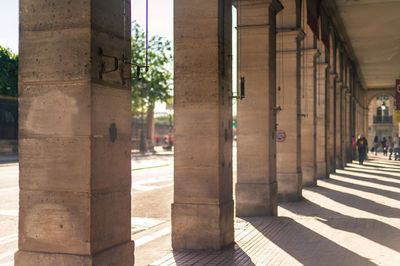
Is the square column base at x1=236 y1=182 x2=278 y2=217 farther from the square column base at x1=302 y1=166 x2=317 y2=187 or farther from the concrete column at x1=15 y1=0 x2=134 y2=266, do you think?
the square column base at x1=302 y1=166 x2=317 y2=187

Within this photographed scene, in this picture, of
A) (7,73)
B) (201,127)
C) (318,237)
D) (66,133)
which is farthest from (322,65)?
(7,73)

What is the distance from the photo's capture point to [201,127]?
8.25 meters

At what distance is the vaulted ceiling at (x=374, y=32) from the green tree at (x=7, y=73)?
2549 cm

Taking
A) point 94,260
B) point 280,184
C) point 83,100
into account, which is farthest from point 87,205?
point 280,184

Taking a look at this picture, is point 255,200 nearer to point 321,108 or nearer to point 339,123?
point 321,108

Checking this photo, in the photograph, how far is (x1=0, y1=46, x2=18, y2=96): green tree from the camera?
39.4 metres

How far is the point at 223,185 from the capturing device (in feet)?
27.3

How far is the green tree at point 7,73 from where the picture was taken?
3938 centimetres

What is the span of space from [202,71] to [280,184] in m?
7.05

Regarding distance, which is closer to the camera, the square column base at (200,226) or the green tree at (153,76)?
the square column base at (200,226)

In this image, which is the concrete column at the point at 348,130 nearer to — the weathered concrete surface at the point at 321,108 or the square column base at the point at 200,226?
the weathered concrete surface at the point at 321,108

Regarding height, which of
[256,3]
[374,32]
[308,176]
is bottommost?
[308,176]

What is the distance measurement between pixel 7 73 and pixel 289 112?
3068 cm

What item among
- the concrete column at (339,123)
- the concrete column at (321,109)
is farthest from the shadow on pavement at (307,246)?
the concrete column at (339,123)
